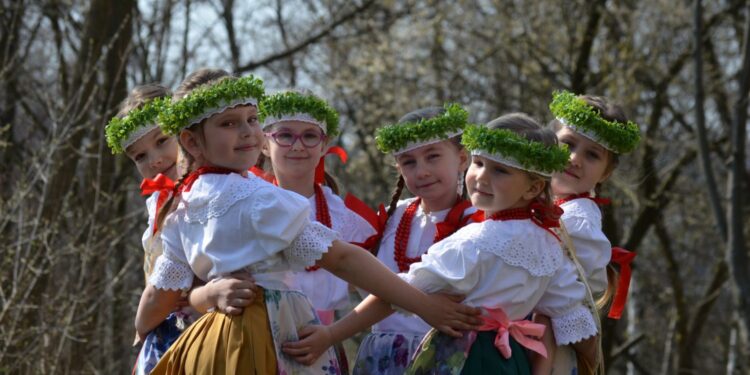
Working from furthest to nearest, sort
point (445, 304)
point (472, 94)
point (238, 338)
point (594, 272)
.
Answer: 1. point (472, 94)
2. point (594, 272)
3. point (445, 304)
4. point (238, 338)

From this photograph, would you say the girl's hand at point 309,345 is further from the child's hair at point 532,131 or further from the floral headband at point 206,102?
the child's hair at point 532,131

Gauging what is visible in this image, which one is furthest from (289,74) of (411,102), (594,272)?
(594,272)

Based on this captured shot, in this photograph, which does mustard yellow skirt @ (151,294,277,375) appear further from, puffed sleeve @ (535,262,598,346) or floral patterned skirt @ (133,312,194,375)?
puffed sleeve @ (535,262,598,346)

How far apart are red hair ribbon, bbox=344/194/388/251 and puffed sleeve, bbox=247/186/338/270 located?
3.38ft

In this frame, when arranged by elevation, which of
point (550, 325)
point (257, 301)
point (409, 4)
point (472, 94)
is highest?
point (409, 4)

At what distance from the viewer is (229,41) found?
16.2 m

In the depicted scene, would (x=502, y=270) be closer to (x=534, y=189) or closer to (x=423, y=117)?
(x=534, y=189)

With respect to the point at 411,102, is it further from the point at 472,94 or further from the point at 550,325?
the point at 550,325

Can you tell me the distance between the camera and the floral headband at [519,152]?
3.87 meters

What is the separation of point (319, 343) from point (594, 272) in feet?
4.14

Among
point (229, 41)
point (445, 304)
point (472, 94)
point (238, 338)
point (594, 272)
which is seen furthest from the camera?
point (229, 41)

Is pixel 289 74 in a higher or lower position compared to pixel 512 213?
higher

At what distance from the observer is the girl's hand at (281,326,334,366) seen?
144 inches

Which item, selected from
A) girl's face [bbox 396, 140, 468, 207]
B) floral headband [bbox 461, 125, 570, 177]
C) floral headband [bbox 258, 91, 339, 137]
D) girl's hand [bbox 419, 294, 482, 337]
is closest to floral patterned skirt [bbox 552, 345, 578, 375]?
girl's hand [bbox 419, 294, 482, 337]
